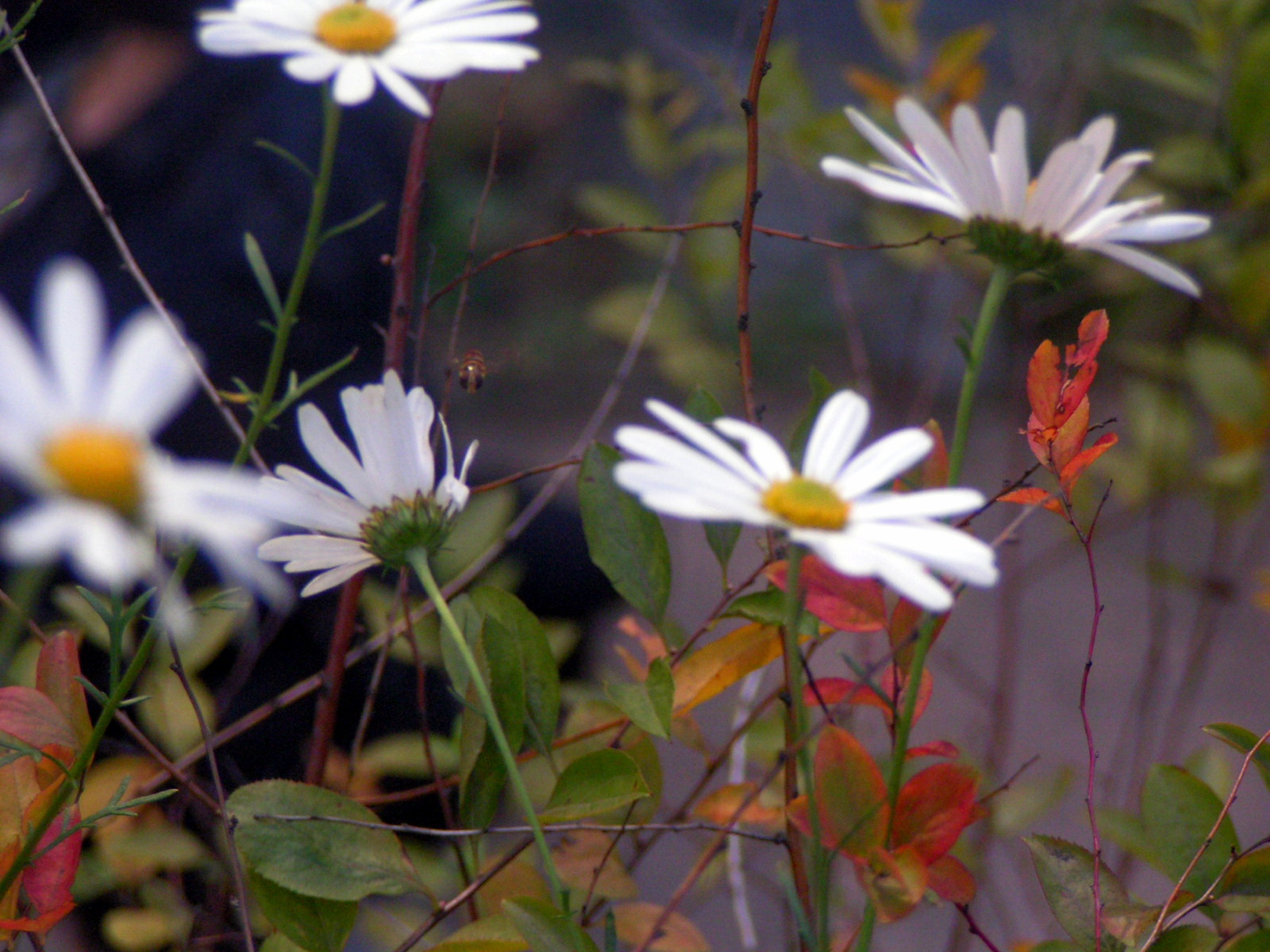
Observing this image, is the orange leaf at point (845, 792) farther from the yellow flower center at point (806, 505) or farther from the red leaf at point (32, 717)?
the red leaf at point (32, 717)

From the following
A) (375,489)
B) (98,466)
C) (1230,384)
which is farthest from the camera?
(1230,384)

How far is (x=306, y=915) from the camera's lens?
242 millimetres

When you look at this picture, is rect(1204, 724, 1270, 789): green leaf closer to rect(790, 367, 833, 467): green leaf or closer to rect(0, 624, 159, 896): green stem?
rect(790, 367, 833, 467): green leaf

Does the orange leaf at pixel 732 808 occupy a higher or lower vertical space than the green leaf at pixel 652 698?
lower

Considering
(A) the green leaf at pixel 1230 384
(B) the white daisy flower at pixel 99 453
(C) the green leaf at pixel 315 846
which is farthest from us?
(A) the green leaf at pixel 1230 384

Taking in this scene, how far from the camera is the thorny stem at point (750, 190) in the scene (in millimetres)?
262

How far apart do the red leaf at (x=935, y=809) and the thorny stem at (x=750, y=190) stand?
0.05 meters

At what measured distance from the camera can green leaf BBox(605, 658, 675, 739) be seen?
0.25 meters

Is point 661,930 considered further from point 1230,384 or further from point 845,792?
point 1230,384

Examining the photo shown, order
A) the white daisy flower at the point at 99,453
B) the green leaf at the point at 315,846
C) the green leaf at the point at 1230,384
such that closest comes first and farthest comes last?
the white daisy flower at the point at 99,453
the green leaf at the point at 315,846
the green leaf at the point at 1230,384

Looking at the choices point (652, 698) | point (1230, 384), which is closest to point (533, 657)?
point (652, 698)

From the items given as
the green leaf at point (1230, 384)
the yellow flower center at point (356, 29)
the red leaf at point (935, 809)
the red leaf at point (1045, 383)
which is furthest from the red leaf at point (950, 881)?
the green leaf at point (1230, 384)

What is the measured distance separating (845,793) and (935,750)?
0.04 m

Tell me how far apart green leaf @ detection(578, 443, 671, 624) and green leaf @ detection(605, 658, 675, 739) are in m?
0.02
